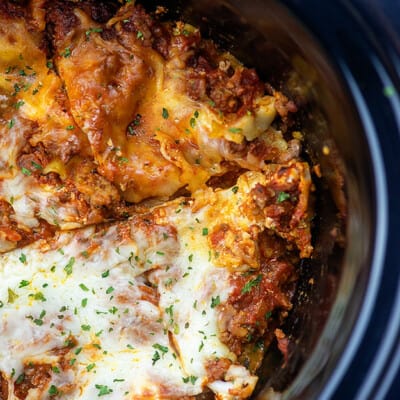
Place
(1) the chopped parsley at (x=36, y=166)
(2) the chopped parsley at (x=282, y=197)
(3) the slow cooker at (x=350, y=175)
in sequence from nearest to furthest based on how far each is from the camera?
(3) the slow cooker at (x=350, y=175) < (2) the chopped parsley at (x=282, y=197) < (1) the chopped parsley at (x=36, y=166)

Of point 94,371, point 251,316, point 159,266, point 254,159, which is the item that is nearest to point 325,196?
point 254,159

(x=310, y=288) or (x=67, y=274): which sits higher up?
(x=310, y=288)

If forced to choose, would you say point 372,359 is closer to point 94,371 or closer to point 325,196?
point 325,196

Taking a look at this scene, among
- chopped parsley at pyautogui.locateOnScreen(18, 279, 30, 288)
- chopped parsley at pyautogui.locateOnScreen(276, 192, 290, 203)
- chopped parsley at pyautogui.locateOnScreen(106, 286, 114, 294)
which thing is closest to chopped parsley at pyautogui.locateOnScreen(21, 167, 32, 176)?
chopped parsley at pyautogui.locateOnScreen(18, 279, 30, 288)

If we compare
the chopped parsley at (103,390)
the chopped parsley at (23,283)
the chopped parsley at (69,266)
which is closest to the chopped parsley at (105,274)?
Result: the chopped parsley at (69,266)

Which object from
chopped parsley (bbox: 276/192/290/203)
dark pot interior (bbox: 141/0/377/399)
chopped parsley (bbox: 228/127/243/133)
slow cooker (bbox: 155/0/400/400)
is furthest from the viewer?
chopped parsley (bbox: 228/127/243/133)

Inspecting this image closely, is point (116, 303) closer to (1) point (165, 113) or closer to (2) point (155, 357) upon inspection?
(2) point (155, 357)

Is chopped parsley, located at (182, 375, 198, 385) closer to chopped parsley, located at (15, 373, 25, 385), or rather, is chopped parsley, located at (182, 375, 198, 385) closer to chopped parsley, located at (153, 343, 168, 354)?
chopped parsley, located at (153, 343, 168, 354)

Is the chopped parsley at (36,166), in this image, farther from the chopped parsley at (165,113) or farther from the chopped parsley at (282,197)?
the chopped parsley at (282,197)
